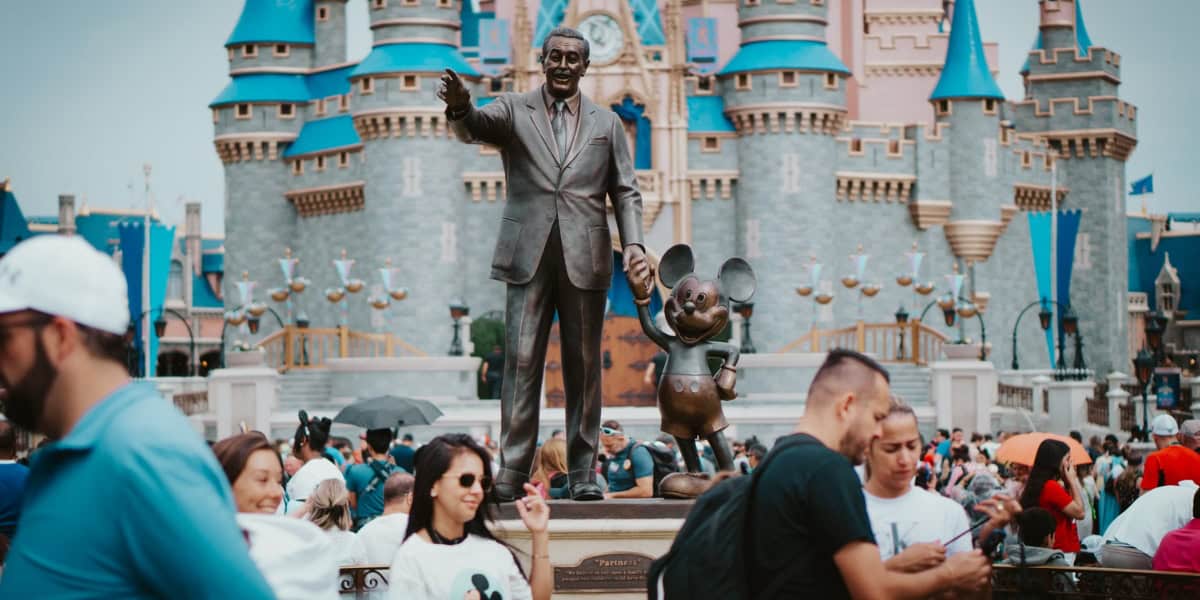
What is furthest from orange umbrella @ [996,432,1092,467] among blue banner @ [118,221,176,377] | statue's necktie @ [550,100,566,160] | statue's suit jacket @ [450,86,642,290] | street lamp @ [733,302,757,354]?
blue banner @ [118,221,176,377]

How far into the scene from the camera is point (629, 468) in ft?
31.2

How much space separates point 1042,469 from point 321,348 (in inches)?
1309

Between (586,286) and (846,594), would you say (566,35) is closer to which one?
(586,286)

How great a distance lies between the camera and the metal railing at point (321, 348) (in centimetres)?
3750

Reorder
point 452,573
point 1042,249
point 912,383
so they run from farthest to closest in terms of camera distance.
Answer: point 1042,249
point 912,383
point 452,573

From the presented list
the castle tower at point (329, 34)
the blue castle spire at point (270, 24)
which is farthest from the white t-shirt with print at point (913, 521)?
the castle tower at point (329, 34)

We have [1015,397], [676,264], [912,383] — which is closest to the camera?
[676,264]

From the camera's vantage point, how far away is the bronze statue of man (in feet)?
25.0

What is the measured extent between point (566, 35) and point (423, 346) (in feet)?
107

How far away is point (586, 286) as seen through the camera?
7672 millimetres

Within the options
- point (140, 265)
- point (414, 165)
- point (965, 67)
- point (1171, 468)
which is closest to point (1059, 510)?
point (1171, 468)

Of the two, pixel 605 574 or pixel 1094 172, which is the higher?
pixel 1094 172

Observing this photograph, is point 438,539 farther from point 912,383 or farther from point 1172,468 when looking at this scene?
point 912,383

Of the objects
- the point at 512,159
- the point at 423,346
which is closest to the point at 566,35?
the point at 512,159
